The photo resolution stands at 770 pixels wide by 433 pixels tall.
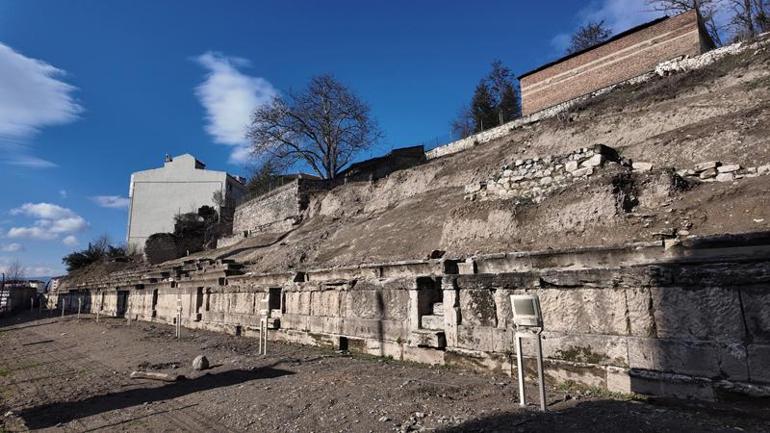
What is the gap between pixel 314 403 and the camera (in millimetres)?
5367

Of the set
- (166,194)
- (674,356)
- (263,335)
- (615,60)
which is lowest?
(263,335)

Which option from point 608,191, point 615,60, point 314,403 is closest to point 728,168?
point 608,191

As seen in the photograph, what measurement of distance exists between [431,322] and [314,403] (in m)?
2.43

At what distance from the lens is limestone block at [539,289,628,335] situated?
484 centimetres

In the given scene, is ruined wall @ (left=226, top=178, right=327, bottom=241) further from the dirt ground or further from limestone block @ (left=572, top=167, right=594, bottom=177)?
limestone block @ (left=572, top=167, right=594, bottom=177)

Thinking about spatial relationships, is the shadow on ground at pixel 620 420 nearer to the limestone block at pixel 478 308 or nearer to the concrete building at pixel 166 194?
the limestone block at pixel 478 308

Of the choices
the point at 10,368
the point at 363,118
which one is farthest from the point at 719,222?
the point at 363,118

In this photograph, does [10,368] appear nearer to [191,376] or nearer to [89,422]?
[191,376]

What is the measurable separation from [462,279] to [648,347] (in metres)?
2.62

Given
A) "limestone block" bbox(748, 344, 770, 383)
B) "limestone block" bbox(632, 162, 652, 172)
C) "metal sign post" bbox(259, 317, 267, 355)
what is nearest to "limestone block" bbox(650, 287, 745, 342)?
"limestone block" bbox(748, 344, 770, 383)

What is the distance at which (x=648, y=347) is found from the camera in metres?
4.52

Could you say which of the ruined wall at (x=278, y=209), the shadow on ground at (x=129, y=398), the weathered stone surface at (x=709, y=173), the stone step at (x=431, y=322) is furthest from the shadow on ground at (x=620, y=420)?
the ruined wall at (x=278, y=209)

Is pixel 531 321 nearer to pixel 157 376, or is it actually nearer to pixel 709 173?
pixel 157 376

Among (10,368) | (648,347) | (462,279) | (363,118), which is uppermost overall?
(363,118)
